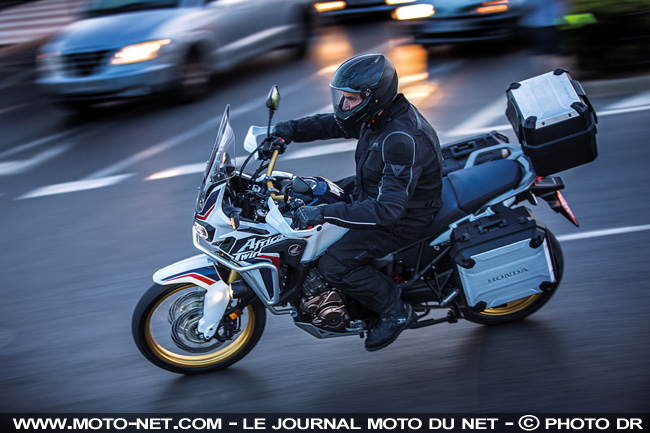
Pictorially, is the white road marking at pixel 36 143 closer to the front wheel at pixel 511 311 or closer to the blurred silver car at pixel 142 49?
the blurred silver car at pixel 142 49

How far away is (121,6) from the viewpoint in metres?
9.60

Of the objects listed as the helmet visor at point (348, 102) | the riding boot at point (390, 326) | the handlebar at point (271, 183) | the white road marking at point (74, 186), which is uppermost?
the helmet visor at point (348, 102)

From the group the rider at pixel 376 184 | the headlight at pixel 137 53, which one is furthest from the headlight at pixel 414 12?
the rider at pixel 376 184

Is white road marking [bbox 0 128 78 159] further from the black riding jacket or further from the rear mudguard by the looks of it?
the black riding jacket

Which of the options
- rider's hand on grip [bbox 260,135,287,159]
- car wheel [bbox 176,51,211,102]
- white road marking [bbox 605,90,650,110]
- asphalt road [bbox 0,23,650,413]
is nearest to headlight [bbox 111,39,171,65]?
car wheel [bbox 176,51,211,102]

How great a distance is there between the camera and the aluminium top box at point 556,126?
13.1 ft

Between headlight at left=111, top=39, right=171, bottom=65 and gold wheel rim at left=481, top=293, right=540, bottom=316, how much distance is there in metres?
6.01

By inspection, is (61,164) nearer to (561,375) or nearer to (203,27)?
(203,27)

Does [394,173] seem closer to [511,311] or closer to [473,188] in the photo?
[473,188]

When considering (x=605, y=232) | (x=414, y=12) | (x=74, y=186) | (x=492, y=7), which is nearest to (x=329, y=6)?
(x=414, y=12)

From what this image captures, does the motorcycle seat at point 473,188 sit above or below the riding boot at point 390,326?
above

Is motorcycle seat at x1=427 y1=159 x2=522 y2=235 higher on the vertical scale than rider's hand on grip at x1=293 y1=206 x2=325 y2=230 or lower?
lower

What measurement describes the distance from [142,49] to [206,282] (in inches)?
219

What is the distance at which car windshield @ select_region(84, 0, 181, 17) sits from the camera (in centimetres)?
945
